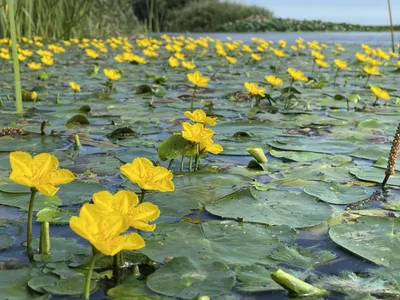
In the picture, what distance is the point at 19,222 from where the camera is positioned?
1.10 m

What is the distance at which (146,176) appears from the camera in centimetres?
91

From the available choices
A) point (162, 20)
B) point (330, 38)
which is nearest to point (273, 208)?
point (330, 38)

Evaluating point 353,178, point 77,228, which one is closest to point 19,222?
point 77,228

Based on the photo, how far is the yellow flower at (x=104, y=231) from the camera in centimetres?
63

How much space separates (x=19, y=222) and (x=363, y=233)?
2.37 feet

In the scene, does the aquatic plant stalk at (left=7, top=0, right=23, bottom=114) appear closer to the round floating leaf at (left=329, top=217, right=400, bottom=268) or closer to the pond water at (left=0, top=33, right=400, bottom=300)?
the pond water at (left=0, top=33, right=400, bottom=300)

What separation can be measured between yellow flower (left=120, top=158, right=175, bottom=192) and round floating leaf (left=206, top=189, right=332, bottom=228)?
0.87 ft

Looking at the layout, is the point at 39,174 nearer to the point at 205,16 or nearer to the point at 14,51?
the point at 14,51

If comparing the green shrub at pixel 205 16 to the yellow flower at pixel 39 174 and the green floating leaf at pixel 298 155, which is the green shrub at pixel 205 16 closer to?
the green floating leaf at pixel 298 155

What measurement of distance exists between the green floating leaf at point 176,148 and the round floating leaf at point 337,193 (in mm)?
322

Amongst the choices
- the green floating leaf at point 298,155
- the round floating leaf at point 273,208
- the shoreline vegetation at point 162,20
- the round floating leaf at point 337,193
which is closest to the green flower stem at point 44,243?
the round floating leaf at point 273,208

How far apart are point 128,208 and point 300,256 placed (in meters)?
0.35

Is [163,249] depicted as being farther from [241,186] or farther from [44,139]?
[44,139]

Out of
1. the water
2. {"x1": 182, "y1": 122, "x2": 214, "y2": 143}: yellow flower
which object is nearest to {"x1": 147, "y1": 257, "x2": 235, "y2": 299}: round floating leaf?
{"x1": 182, "y1": 122, "x2": 214, "y2": 143}: yellow flower
